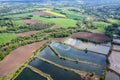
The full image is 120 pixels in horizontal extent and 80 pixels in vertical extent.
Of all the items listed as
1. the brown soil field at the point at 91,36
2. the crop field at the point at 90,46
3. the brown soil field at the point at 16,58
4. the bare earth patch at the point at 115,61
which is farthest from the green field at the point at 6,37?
the bare earth patch at the point at 115,61

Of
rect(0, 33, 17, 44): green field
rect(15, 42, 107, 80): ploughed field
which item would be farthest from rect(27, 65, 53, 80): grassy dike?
rect(0, 33, 17, 44): green field

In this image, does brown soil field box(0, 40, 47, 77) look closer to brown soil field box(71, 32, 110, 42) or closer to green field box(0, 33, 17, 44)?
green field box(0, 33, 17, 44)

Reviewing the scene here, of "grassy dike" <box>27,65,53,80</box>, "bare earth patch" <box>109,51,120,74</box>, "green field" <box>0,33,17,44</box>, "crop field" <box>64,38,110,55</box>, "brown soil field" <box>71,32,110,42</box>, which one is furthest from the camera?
"brown soil field" <box>71,32,110,42</box>

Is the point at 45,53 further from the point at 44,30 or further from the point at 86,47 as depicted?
the point at 44,30

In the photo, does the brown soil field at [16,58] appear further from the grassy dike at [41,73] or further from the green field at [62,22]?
the green field at [62,22]

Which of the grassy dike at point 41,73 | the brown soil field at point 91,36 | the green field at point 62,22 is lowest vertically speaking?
the green field at point 62,22

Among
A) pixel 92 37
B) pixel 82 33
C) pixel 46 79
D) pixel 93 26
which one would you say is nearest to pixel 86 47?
pixel 92 37
